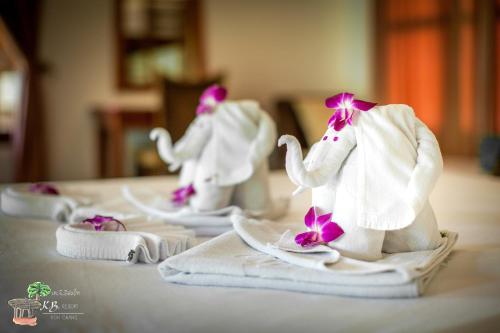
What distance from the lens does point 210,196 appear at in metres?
1.54

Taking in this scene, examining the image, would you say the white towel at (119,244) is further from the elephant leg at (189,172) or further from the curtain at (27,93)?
the curtain at (27,93)

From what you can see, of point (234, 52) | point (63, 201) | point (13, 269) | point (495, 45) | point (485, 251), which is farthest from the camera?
point (234, 52)

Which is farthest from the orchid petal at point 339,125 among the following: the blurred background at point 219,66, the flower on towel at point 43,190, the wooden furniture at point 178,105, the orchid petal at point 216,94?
the blurred background at point 219,66

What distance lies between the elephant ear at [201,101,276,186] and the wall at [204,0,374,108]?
3024 mm

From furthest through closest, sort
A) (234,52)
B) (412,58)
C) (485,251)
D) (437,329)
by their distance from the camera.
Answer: (234,52), (412,58), (485,251), (437,329)

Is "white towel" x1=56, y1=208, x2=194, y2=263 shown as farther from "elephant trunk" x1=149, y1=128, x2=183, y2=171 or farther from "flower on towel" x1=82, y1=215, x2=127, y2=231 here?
"elephant trunk" x1=149, y1=128, x2=183, y2=171

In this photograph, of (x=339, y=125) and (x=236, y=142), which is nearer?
(x=339, y=125)

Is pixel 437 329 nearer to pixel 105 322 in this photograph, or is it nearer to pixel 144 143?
pixel 105 322

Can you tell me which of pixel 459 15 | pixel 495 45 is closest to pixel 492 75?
pixel 495 45

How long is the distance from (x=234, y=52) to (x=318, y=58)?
0.74m

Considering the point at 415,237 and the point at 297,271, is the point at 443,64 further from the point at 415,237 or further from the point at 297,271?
the point at 297,271

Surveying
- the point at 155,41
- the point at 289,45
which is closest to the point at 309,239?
the point at 155,41

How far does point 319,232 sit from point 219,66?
374cm

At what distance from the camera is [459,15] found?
12.5 ft
